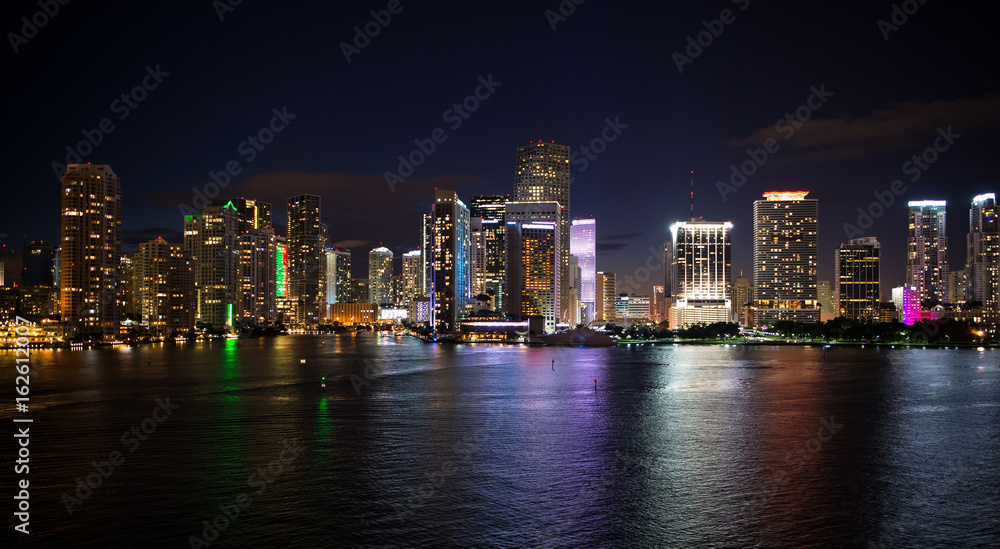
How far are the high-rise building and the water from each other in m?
136

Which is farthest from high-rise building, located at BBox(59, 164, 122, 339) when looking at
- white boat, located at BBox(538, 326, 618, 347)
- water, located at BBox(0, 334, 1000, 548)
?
water, located at BBox(0, 334, 1000, 548)

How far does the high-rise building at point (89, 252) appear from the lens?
184 meters

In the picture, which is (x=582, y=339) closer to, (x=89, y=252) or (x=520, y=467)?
(x=89, y=252)

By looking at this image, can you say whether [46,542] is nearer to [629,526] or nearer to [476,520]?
[476,520]

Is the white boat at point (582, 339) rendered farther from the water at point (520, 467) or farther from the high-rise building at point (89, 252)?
the high-rise building at point (89, 252)

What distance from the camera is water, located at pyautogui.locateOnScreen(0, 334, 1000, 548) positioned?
2512 cm

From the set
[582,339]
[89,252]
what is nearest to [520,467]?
[582,339]

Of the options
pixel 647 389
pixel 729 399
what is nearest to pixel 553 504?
Answer: pixel 729 399

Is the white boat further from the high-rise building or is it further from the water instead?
the high-rise building

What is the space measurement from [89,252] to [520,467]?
191481 millimetres

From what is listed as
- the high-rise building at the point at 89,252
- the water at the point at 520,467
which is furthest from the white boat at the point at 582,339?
the high-rise building at the point at 89,252

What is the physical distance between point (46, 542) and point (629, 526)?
2089 centimetres

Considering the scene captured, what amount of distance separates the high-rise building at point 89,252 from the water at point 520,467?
5358 inches

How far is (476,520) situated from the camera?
26.2m
